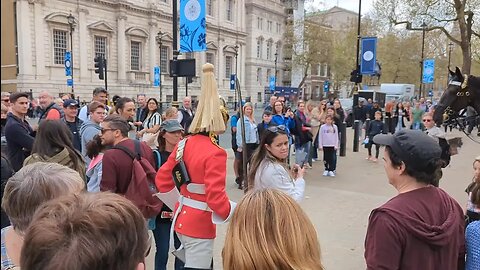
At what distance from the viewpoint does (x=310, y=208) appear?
7074mm

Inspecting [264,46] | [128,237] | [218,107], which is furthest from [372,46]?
[264,46]

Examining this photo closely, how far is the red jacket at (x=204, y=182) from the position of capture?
2934mm

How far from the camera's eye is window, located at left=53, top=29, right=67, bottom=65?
3775 cm

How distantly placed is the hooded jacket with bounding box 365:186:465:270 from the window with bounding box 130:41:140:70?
4586 cm

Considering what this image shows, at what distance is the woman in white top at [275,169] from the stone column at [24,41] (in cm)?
3661

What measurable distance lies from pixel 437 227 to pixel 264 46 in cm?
6707

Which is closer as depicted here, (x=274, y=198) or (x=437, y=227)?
(x=274, y=198)

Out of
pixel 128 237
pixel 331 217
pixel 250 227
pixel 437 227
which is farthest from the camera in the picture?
pixel 331 217

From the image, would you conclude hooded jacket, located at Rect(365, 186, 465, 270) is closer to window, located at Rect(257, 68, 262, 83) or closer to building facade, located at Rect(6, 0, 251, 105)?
building facade, located at Rect(6, 0, 251, 105)

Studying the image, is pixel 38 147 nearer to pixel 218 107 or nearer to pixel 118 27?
pixel 218 107

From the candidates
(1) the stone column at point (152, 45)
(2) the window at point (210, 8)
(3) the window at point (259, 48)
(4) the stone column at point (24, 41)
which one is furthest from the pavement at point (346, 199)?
(3) the window at point (259, 48)

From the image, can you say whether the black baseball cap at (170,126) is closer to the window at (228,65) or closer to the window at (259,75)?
the window at (228,65)

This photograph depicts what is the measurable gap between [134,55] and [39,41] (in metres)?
11.4

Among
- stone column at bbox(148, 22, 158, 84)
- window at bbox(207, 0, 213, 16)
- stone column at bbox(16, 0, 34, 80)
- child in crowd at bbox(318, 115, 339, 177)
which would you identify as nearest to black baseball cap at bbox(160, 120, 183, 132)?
child in crowd at bbox(318, 115, 339, 177)
